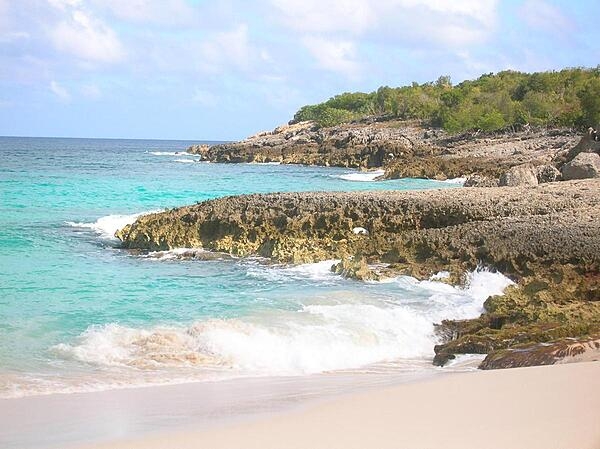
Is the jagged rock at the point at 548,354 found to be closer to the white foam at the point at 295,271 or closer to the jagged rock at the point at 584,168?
the white foam at the point at 295,271

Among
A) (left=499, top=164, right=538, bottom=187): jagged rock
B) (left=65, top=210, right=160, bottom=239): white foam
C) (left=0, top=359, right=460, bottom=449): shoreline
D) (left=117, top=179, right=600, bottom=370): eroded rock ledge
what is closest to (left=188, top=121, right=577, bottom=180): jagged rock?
(left=499, top=164, right=538, bottom=187): jagged rock

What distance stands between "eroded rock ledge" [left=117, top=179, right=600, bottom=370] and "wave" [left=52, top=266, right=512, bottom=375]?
706 millimetres

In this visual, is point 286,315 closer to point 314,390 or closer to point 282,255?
point 314,390

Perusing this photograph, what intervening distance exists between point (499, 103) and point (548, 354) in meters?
82.2

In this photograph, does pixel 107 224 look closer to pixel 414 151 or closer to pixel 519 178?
pixel 519 178

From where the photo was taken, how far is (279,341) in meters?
10.6

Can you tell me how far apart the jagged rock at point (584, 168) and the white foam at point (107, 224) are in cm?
1700

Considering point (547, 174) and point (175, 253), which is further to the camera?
point (547, 174)

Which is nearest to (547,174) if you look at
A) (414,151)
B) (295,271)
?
(295,271)

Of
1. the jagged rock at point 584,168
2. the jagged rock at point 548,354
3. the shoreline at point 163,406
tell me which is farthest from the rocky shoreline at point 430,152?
the shoreline at point 163,406

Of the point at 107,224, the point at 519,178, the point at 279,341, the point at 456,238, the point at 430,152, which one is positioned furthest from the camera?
the point at 430,152

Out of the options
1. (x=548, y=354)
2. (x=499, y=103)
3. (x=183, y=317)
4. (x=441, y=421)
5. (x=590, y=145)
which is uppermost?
(x=499, y=103)

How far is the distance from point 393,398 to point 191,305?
7.05 metres

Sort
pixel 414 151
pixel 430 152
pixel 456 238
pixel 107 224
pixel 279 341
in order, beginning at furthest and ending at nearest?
pixel 414 151 → pixel 430 152 → pixel 107 224 → pixel 456 238 → pixel 279 341
